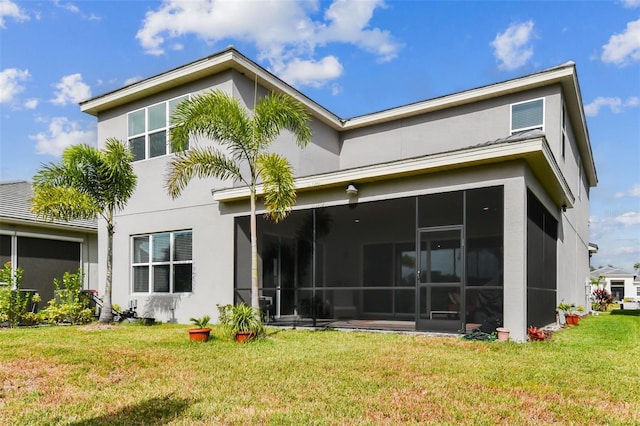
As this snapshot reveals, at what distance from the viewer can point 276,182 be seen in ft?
30.2

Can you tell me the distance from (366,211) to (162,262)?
19.0ft

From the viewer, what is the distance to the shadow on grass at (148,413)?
4.17 m

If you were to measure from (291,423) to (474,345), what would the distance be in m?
4.88

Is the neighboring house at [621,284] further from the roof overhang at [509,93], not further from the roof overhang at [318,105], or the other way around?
the roof overhang at [318,105]

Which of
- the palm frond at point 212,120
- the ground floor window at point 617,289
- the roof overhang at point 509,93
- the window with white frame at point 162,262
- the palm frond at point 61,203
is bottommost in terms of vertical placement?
the ground floor window at point 617,289

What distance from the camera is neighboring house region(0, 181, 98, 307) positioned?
14.6 m

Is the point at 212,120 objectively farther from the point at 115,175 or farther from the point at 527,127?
the point at 527,127

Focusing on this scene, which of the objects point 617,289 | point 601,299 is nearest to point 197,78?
point 601,299

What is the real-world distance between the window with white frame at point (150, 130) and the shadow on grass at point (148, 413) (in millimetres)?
9521

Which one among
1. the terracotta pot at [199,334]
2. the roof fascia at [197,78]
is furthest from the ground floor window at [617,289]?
the terracotta pot at [199,334]

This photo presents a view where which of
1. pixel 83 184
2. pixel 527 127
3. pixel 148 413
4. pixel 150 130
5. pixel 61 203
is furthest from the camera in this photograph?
pixel 150 130

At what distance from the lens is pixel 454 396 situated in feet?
16.2

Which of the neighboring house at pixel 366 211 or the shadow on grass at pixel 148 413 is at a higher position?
the neighboring house at pixel 366 211

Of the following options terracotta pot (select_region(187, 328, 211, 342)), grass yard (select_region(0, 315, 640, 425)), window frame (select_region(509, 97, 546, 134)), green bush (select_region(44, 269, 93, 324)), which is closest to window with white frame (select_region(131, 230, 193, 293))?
green bush (select_region(44, 269, 93, 324))
